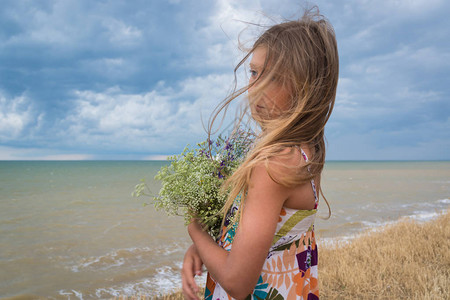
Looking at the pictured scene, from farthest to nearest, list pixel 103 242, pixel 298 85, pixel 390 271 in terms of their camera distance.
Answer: pixel 103 242 → pixel 390 271 → pixel 298 85

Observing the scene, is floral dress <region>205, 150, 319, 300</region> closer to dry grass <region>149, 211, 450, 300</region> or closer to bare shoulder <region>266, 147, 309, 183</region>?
bare shoulder <region>266, 147, 309, 183</region>

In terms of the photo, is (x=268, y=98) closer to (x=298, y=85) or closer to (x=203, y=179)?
(x=298, y=85)

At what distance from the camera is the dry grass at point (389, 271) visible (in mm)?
4363

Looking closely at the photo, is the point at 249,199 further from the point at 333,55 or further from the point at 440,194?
the point at 440,194

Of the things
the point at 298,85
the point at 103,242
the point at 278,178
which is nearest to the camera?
the point at 278,178

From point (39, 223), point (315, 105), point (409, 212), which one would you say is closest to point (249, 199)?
point (315, 105)

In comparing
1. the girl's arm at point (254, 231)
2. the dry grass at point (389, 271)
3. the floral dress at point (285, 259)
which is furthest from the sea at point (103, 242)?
the girl's arm at point (254, 231)

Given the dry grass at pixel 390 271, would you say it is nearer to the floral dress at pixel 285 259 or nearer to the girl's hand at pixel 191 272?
the floral dress at pixel 285 259

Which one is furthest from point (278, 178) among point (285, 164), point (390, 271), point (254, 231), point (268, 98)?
point (390, 271)

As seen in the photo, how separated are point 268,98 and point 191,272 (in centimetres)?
86

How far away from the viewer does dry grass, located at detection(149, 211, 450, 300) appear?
4.36 meters

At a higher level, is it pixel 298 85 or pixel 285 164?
pixel 298 85

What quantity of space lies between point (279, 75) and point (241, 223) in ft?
2.14

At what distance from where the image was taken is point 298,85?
1433mm
